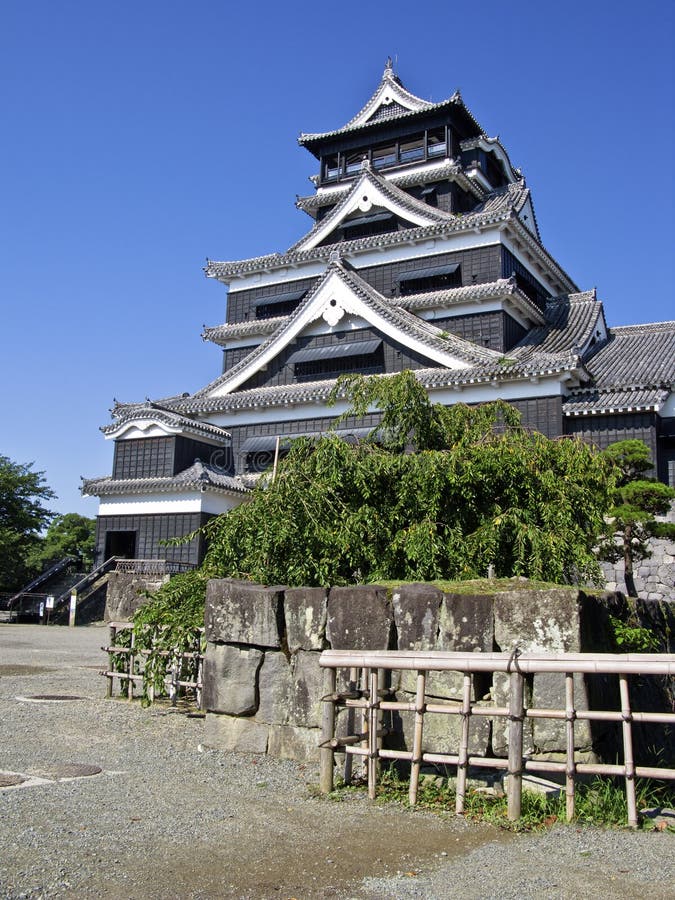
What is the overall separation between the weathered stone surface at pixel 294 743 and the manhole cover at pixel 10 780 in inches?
85.7

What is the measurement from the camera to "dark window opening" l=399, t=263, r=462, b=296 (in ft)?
93.9

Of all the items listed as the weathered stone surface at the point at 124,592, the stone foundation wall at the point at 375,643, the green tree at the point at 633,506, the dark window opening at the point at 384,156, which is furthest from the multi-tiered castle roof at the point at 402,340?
the stone foundation wall at the point at 375,643

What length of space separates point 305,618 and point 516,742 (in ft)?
7.76

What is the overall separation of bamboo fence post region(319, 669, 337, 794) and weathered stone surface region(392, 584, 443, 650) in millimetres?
725

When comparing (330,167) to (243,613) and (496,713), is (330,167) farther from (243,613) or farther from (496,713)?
(496,713)

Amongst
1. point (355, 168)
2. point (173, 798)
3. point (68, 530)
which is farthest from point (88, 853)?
point (68, 530)

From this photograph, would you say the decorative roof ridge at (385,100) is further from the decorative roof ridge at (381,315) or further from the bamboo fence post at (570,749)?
the bamboo fence post at (570,749)

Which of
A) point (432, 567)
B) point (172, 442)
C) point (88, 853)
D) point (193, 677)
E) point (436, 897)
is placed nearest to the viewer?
point (436, 897)

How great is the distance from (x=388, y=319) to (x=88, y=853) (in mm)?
22710

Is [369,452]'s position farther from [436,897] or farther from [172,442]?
[172,442]

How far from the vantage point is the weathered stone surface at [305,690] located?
718 centimetres

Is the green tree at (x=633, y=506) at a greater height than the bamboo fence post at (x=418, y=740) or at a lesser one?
greater

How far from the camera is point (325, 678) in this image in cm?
643

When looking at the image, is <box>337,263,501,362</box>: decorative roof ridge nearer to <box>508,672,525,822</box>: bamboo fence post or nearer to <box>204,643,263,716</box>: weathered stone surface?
<box>204,643,263,716</box>: weathered stone surface
